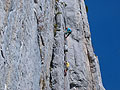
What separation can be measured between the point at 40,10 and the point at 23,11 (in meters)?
3.52

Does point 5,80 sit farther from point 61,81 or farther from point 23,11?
point 61,81

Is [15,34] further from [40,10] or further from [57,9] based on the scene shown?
[57,9]

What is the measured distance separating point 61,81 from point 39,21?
479cm

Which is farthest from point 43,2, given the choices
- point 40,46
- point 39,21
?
point 40,46

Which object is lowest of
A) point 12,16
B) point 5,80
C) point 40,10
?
point 5,80

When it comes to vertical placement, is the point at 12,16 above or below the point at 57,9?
below

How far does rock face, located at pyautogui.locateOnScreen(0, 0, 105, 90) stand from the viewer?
308 inches

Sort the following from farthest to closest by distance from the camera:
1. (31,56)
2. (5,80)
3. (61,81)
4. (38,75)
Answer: (61,81), (38,75), (31,56), (5,80)

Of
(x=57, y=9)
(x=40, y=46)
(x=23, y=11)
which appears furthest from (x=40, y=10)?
(x=57, y=9)

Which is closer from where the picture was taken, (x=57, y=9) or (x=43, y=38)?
(x=43, y=38)

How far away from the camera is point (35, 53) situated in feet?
35.8

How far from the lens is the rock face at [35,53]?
25.6 feet

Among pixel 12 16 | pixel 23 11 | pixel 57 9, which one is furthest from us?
pixel 57 9

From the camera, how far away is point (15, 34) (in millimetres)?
8414
